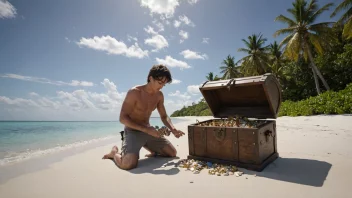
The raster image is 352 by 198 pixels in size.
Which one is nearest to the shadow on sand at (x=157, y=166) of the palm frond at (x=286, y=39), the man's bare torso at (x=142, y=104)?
the man's bare torso at (x=142, y=104)

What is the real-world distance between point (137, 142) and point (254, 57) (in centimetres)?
2652

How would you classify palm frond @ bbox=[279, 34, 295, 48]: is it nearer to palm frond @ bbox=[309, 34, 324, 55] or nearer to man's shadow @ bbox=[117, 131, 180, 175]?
palm frond @ bbox=[309, 34, 324, 55]

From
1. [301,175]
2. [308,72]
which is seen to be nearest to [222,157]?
[301,175]

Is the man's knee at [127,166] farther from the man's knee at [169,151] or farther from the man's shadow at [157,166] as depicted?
the man's knee at [169,151]

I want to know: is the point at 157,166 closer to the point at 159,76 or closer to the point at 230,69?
the point at 159,76

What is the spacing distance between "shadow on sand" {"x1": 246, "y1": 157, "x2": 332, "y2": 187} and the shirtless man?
141cm

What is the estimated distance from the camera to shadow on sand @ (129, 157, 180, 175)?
2.75 metres

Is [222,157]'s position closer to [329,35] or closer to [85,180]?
[85,180]

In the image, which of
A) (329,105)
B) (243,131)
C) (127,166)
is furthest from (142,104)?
(329,105)

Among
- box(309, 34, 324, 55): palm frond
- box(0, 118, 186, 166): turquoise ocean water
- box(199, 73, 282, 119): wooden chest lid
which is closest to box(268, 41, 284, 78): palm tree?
box(309, 34, 324, 55): palm frond

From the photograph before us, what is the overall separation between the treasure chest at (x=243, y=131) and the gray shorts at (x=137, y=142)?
2.12 ft

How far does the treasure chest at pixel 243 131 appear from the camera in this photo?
2691 millimetres

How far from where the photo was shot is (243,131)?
272 centimetres

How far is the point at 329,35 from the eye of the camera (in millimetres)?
17266
